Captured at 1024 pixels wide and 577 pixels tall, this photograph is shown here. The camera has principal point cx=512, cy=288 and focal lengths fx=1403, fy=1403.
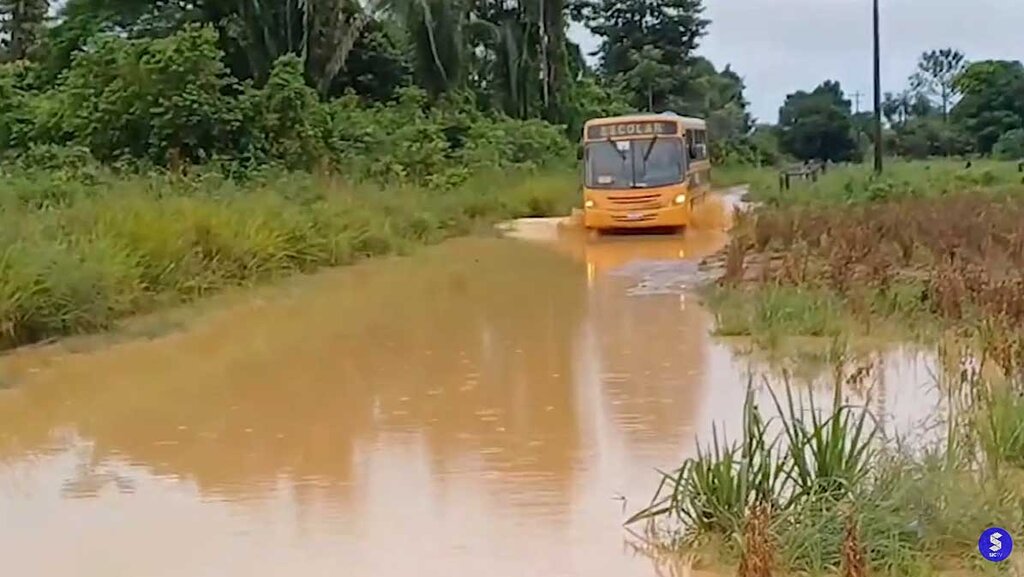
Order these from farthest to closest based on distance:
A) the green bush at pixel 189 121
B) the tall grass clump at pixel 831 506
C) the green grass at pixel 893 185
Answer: the green grass at pixel 893 185
the green bush at pixel 189 121
the tall grass clump at pixel 831 506

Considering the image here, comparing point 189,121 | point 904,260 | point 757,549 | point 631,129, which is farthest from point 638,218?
point 757,549

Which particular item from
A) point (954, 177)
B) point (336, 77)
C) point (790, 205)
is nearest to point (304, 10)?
point (336, 77)

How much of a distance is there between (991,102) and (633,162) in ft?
146

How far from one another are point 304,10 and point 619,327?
26.5 metres

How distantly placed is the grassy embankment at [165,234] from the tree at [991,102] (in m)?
42.9

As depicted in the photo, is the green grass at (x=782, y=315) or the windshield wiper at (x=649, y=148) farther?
the windshield wiper at (x=649, y=148)

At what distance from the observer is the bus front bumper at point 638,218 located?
87.5 feet

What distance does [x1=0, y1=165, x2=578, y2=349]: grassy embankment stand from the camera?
43.4ft

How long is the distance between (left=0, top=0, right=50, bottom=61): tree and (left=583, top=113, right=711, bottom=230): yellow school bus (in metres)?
29.2

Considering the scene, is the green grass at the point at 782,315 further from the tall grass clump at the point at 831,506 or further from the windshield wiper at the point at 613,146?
the windshield wiper at the point at 613,146

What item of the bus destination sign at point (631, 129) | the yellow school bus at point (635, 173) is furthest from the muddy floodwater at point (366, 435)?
the bus destination sign at point (631, 129)

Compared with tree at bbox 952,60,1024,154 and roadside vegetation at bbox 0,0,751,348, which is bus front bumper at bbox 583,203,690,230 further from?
tree at bbox 952,60,1024,154

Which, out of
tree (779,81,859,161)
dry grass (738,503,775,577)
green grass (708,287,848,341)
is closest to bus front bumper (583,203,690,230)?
green grass (708,287,848,341)

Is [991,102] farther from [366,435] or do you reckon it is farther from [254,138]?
[366,435]
